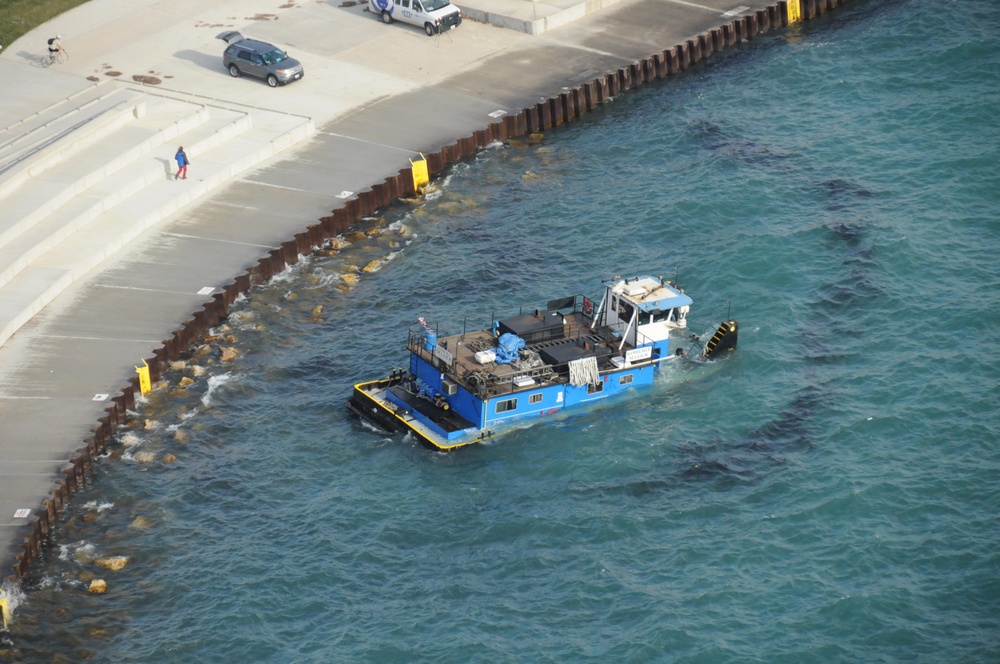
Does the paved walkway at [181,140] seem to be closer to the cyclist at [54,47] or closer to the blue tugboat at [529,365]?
the cyclist at [54,47]

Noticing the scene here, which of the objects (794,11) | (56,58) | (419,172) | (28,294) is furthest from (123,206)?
(794,11)

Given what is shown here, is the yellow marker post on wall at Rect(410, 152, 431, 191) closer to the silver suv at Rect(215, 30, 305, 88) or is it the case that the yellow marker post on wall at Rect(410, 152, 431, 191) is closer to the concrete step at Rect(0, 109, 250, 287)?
the concrete step at Rect(0, 109, 250, 287)

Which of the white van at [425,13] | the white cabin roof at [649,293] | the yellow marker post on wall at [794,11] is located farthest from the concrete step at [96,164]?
the yellow marker post on wall at [794,11]

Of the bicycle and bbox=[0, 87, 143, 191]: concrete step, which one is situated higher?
the bicycle

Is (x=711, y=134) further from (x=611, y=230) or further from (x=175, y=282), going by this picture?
(x=175, y=282)

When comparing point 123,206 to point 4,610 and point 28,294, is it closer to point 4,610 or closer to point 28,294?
point 28,294

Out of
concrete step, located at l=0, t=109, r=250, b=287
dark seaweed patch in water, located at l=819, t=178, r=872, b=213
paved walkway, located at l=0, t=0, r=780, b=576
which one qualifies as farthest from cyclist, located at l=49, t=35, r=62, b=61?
dark seaweed patch in water, located at l=819, t=178, r=872, b=213

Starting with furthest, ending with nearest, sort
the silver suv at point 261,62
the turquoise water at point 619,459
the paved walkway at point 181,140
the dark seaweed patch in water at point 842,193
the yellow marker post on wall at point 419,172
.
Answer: the silver suv at point 261,62 → the yellow marker post on wall at point 419,172 → the dark seaweed patch in water at point 842,193 → the paved walkway at point 181,140 → the turquoise water at point 619,459
